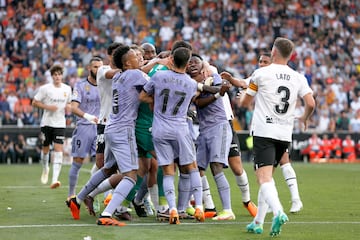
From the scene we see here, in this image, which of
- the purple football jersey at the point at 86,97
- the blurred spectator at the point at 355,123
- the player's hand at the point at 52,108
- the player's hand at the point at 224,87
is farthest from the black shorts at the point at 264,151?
the blurred spectator at the point at 355,123

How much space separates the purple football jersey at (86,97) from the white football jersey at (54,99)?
387 centimetres

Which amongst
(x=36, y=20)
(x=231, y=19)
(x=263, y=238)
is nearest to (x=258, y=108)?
(x=263, y=238)

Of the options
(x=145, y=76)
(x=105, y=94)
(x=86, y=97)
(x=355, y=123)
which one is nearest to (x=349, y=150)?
(x=355, y=123)

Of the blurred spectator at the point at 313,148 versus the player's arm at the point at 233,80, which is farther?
the blurred spectator at the point at 313,148

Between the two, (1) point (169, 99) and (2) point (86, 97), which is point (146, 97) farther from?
(2) point (86, 97)

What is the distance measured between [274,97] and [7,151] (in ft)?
70.8

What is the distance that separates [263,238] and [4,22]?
28.6 metres

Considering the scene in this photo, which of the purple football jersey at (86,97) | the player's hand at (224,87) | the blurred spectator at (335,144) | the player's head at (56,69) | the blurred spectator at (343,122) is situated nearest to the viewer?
the player's hand at (224,87)

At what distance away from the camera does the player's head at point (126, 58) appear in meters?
12.2

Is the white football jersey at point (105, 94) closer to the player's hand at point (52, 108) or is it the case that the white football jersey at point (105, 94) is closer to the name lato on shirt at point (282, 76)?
the name lato on shirt at point (282, 76)

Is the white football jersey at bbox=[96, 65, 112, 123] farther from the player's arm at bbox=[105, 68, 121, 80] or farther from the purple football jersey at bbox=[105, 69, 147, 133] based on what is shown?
the purple football jersey at bbox=[105, 69, 147, 133]

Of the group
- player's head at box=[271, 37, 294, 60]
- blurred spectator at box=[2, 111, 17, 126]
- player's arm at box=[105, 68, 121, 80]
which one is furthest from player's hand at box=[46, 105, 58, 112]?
blurred spectator at box=[2, 111, 17, 126]

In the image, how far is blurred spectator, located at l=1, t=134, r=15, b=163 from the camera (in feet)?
102

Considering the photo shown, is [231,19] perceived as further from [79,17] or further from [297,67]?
[79,17]
